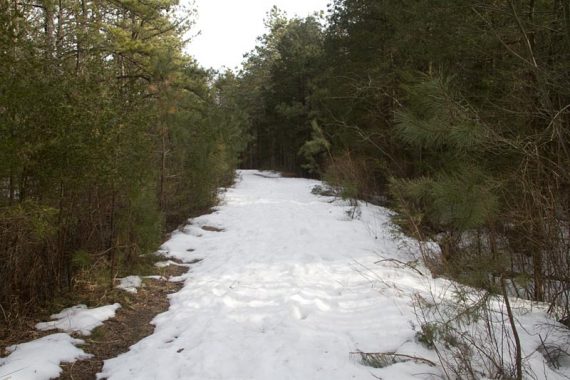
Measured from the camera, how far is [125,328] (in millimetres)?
4801

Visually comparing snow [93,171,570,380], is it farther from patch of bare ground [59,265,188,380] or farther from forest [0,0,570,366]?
forest [0,0,570,366]

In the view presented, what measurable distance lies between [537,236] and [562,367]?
122 centimetres

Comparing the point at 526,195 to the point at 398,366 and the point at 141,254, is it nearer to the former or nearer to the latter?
the point at 398,366

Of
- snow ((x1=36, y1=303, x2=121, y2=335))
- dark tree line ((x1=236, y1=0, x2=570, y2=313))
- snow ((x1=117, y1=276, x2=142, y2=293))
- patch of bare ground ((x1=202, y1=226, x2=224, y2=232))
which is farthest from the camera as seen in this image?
patch of bare ground ((x1=202, y1=226, x2=224, y2=232))

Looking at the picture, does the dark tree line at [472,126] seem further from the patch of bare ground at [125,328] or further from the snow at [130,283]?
the snow at [130,283]

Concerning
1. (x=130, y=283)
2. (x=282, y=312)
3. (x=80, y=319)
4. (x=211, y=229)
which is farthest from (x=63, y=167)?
(x=211, y=229)

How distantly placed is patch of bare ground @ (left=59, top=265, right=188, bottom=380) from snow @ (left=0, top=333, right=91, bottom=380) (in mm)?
95

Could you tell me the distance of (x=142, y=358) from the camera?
395 cm

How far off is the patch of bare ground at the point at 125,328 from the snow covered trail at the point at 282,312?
5.9 inches

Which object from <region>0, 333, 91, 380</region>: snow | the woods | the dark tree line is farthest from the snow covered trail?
the woods

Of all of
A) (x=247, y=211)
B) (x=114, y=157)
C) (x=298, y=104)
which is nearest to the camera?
(x=114, y=157)

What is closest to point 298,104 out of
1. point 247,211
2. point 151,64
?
point 247,211

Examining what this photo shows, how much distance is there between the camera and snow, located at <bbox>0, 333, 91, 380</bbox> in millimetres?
3480

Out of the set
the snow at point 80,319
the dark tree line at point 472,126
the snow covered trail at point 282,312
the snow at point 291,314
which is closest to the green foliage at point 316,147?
the dark tree line at point 472,126
